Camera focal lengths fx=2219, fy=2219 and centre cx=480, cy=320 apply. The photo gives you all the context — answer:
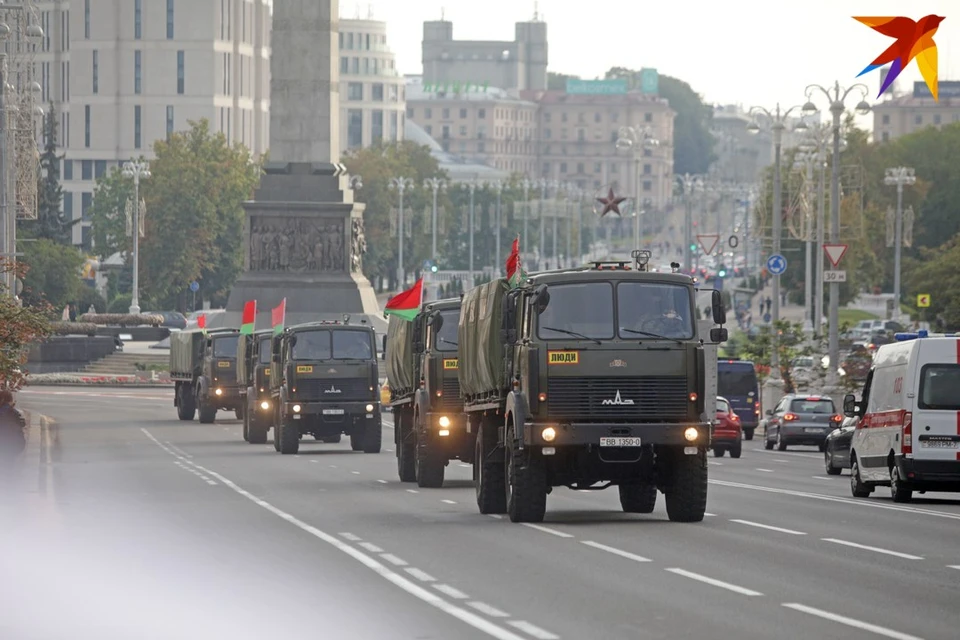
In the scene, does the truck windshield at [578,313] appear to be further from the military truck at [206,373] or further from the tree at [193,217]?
the tree at [193,217]

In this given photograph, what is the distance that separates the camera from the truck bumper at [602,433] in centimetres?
2253

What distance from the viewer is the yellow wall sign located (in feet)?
74.4

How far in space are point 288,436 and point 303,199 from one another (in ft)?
124

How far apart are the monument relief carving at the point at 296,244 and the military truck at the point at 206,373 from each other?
1708cm

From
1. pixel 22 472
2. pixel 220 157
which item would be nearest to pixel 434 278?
pixel 220 157

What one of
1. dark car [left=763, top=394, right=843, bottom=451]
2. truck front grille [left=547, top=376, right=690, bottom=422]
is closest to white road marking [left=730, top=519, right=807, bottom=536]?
truck front grille [left=547, top=376, right=690, bottom=422]

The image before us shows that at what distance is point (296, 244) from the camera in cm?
8200

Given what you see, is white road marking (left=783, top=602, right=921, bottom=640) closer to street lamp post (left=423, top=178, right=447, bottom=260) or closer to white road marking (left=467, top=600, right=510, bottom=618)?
white road marking (left=467, top=600, right=510, bottom=618)

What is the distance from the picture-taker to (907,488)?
2806 centimetres

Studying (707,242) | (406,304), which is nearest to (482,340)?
(406,304)

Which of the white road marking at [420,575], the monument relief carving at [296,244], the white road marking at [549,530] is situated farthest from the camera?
the monument relief carving at [296,244]

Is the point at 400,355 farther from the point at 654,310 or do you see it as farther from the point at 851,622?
the point at 851,622

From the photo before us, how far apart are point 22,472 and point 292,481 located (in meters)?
4.79

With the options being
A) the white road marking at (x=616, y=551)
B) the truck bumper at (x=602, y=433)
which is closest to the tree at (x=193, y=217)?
the truck bumper at (x=602, y=433)
